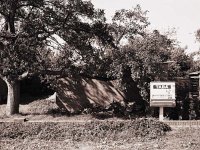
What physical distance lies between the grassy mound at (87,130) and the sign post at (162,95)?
7.56 ft

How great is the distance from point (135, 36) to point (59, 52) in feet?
17.0

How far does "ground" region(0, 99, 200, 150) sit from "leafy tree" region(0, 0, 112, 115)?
567 centimetres

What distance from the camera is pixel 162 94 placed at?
18469mm

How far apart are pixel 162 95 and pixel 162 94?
47mm

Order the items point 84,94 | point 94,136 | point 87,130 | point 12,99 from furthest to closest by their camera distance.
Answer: point 84,94 < point 12,99 < point 87,130 < point 94,136

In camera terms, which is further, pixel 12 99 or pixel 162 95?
pixel 12 99

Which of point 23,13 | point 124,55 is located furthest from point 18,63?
point 124,55

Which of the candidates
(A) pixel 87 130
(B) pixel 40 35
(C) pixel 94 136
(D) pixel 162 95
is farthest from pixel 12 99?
(C) pixel 94 136

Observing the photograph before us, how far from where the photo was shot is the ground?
43.9 feet

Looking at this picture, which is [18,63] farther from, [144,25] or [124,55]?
[144,25]

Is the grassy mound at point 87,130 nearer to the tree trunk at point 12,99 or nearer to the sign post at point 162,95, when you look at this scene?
the sign post at point 162,95

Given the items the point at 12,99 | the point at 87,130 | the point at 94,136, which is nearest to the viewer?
the point at 94,136

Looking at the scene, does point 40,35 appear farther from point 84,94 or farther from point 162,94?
point 162,94

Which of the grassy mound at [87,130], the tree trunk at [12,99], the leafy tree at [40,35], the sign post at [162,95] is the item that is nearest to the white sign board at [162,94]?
the sign post at [162,95]
